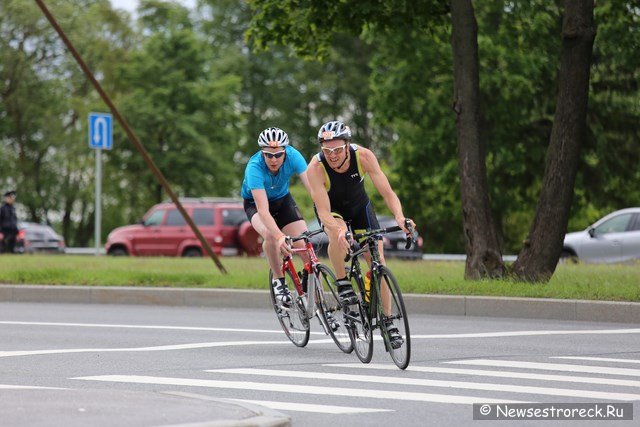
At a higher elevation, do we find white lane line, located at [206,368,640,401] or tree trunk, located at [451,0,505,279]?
tree trunk, located at [451,0,505,279]

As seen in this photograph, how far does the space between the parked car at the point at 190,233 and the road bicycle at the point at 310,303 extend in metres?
21.9

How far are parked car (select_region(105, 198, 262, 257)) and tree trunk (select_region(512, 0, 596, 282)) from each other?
16.9 m

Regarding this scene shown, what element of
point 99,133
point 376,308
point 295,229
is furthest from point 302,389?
point 99,133

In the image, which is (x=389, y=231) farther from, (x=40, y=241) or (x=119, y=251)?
(x=40, y=241)

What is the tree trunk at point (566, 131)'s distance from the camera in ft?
56.5

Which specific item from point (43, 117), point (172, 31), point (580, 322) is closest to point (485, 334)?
point (580, 322)

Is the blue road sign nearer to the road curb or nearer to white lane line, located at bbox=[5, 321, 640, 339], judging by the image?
the road curb

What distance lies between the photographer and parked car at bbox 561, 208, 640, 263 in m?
→ 30.0

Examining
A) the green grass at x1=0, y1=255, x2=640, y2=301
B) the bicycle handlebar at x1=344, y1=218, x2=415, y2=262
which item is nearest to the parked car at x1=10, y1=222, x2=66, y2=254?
the green grass at x1=0, y1=255, x2=640, y2=301

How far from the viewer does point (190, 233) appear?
3456 centimetres

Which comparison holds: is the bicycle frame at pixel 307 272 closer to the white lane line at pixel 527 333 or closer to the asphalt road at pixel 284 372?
the asphalt road at pixel 284 372

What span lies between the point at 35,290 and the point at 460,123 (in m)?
6.24

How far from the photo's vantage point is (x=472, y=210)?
58.8ft

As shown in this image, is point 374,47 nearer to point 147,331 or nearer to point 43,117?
point 43,117
